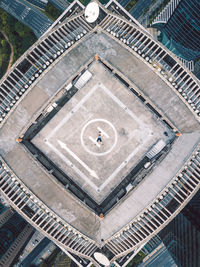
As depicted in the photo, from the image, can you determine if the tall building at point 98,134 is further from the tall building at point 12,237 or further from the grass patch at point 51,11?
the grass patch at point 51,11

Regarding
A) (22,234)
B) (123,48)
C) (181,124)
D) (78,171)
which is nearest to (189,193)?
(181,124)

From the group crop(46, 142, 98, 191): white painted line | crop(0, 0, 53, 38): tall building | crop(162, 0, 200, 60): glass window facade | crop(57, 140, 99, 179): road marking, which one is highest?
crop(162, 0, 200, 60): glass window facade

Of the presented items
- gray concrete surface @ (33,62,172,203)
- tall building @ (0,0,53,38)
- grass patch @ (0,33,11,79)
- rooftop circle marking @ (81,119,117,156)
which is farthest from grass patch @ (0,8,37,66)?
rooftop circle marking @ (81,119,117,156)

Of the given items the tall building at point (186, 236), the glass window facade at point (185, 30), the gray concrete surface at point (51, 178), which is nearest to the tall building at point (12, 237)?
the gray concrete surface at point (51, 178)

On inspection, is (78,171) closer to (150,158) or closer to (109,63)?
(150,158)

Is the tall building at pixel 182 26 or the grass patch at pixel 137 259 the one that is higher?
the tall building at pixel 182 26

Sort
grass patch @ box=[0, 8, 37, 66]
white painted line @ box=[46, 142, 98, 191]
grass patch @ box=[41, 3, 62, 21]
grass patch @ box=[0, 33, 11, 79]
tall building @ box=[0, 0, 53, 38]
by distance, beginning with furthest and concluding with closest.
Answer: tall building @ box=[0, 0, 53, 38] → grass patch @ box=[41, 3, 62, 21] → grass patch @ box=[0, 33, 11, 79] → grass patch @ box=[0, 8, 37, 66] → white painted line @ box=[46, 142, 98, 191]

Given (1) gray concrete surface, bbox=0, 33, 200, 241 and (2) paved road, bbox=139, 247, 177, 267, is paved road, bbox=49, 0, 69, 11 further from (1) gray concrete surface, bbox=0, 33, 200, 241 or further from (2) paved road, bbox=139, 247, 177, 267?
(2) paved road, bbox=139, 247, 177, 267
